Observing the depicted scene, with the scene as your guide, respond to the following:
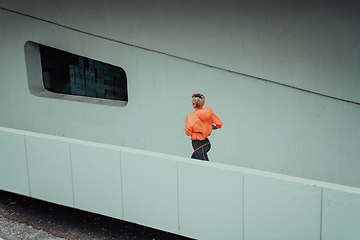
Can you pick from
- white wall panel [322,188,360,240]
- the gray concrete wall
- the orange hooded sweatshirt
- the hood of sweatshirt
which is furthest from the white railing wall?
the gray concrete wall

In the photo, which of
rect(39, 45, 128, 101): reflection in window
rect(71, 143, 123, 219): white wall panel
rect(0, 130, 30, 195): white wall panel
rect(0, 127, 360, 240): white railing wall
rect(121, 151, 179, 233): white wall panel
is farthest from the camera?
rect(39, 45, 128, 101): reflection in window

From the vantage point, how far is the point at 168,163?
485cm

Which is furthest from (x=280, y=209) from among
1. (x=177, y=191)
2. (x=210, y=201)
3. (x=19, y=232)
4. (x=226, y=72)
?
(x=19, y=232)

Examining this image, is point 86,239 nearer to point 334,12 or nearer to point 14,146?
point 14,146

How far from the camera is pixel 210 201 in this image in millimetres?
4664

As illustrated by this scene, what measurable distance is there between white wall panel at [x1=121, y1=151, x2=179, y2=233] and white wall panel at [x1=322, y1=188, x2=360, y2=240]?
1890 mm

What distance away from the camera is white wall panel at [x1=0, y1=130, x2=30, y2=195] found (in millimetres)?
5977

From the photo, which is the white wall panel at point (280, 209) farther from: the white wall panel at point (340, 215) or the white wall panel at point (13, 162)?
the white wall panel at point (13, 162)

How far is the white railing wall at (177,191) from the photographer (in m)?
3.96

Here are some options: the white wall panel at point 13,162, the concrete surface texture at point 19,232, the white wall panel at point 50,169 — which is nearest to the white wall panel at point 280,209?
the white wall panel at point 50,169

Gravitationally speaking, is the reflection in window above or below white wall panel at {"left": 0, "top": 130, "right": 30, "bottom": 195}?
above

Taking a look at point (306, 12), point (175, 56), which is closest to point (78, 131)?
point (175, 56)

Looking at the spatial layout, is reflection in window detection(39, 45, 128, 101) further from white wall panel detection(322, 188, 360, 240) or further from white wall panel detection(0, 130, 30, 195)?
white wall panel detection(322, 188, 360, 240)

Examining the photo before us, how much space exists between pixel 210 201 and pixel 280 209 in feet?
2.93
